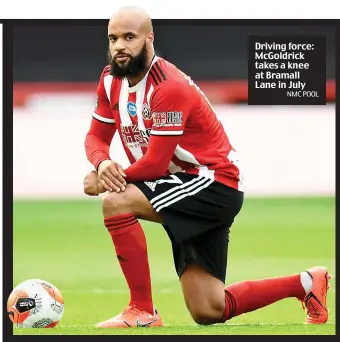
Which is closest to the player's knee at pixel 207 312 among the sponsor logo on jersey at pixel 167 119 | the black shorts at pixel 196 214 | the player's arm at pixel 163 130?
the black shorts at pixel 196 214

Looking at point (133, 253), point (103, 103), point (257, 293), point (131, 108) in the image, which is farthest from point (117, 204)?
point (257, 293)

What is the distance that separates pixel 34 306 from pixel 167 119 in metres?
1.23

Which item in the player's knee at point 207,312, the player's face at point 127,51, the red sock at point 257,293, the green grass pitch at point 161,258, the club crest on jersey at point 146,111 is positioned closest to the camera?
the player's face at point 127,51

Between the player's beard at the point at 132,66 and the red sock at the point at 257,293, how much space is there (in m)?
1.32

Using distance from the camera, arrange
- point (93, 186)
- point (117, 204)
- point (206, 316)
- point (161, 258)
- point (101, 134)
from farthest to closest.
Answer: point (161, 258) → point (101, 134) → point (206, 316) → point (93, 186) → point (117, 204)

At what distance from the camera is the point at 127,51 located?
5.73 metres

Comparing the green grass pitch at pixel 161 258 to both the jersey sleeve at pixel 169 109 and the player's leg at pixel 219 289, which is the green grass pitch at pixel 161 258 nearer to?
the player's leg at pixel 219 289

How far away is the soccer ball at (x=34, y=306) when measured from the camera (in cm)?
589

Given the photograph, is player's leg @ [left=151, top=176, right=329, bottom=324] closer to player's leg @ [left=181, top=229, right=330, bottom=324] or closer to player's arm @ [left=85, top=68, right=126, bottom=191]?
player's leg @ [left=181, top=229, right=330, bottom=324]

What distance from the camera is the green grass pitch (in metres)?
6.35

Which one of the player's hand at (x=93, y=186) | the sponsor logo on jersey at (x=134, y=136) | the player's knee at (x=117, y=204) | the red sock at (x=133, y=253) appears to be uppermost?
the sponsor logo on jersey at (x=134, y=136)

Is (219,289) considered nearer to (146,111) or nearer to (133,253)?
(133,253)

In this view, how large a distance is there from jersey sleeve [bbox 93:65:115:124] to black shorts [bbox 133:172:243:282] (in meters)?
0.52

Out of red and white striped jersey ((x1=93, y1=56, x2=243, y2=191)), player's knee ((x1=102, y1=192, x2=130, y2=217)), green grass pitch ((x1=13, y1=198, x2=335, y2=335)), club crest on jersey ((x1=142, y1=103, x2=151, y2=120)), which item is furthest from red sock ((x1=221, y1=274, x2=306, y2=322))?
club crest on jersey ((x1=142, y1=103, x2=151, y2=120))
